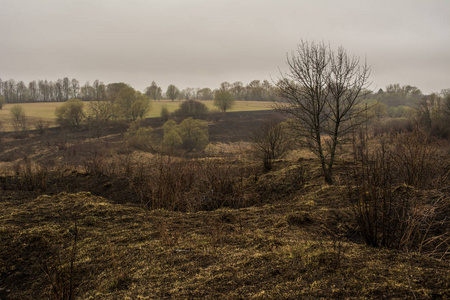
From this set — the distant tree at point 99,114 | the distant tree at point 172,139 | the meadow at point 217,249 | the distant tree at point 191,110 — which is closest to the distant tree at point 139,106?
the distant tree at point 99,114

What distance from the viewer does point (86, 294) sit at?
254cm

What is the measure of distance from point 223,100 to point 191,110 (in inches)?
558

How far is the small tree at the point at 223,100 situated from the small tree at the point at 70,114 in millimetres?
32295

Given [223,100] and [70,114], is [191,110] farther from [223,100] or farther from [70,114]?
[70,114]

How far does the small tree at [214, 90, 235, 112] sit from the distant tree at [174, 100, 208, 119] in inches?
430

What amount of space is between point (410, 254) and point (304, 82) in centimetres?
706

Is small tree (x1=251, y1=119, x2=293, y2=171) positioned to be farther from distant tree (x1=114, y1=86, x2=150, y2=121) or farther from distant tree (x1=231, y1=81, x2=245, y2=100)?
distant tree (x1=231, y1=81, x2=245, y2=100)

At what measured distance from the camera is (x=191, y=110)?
54562 mm

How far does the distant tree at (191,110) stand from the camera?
5378 cm

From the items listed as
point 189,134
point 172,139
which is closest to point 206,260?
point 172,139

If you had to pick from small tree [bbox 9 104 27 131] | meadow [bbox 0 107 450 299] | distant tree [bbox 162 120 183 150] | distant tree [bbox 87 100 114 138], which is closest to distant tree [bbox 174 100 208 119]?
distant tree [bbox 87 100 114 138]

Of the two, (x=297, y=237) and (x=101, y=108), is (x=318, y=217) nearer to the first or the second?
(x=297, y=237)

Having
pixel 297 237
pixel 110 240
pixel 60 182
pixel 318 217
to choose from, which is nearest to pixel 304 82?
pixel 318 217

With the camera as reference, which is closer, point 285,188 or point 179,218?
point 179,218
